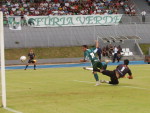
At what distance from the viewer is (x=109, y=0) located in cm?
6288

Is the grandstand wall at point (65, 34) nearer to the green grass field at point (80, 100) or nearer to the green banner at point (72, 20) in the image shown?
the green banner at point (72, 20)

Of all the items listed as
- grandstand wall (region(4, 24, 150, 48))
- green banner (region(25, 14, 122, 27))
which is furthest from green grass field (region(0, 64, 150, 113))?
green banner (region(25, 14, 122, 27))

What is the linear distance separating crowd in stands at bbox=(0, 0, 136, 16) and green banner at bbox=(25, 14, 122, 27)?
2.76 meters

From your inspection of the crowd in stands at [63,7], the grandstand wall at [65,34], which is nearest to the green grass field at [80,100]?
the grandstand wall at [65,34]

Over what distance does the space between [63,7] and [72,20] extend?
4.70m

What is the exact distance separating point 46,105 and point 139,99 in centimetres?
363

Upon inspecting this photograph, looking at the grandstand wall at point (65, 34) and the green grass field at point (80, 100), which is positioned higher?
the grandstand wall at point (65, 34)

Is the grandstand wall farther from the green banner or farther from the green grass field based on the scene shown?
the green grass field

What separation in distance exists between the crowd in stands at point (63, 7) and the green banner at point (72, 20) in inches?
109

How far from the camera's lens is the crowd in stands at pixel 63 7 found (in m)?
55.2

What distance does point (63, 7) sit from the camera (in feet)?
193

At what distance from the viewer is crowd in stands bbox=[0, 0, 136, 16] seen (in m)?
55.2

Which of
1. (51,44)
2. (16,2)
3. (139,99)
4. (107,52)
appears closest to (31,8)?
(16,2)

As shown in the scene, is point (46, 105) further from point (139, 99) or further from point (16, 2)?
point (16, 2)
